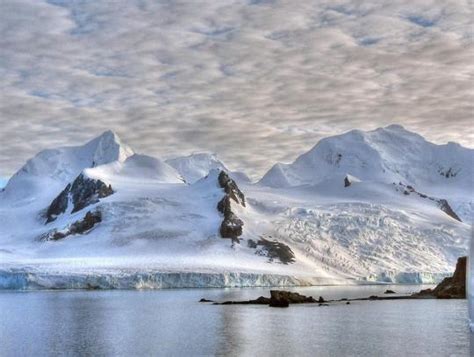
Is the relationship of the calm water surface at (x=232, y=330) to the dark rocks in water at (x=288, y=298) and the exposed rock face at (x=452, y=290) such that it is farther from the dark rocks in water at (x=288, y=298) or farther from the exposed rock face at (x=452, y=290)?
the exposed rock face at (x=452, y=290)

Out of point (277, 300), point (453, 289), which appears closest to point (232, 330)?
point (277, 300)

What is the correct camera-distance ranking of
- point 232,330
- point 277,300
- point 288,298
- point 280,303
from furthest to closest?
point 288,298
point 277,300
point 280,303
point 232,330

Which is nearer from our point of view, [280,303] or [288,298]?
[280,303]

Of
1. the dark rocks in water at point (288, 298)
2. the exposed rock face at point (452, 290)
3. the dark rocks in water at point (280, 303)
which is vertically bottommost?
the dark rocks in water at point (280, 303)

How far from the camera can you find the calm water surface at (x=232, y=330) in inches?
2480

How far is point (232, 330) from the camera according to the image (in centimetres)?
7825

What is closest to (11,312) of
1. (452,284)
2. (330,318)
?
(330,318)

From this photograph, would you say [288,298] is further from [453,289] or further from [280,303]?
[453,289]

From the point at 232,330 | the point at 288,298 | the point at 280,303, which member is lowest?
the point at 232,330

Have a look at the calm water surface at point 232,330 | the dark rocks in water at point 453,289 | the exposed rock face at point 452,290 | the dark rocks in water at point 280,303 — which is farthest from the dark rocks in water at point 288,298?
the dark rocks in water at point 453,289

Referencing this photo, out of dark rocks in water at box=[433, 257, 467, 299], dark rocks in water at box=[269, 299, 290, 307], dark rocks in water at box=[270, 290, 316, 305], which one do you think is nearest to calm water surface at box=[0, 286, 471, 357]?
dark rocks in water at box=[269, 299, 290, 307]

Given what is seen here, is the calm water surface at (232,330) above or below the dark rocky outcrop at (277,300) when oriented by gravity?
below

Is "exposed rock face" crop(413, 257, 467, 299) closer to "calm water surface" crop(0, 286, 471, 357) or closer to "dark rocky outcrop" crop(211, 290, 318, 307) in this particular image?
"calm water surface" crop(0, 286, 471, 357)

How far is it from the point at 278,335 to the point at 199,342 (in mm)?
8169
